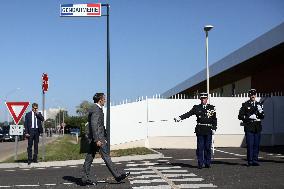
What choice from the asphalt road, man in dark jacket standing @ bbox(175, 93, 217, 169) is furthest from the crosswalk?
man in dark jacket standing @ bbox(175, 93, 217, 169)

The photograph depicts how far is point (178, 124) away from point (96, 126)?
37.0 feet

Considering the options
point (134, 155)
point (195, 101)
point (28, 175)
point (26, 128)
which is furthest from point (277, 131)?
point (28, 175)

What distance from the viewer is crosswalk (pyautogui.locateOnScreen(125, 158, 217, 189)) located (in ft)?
26.9

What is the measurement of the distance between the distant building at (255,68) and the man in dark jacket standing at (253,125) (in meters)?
9.18

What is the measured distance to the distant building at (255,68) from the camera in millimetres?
21389

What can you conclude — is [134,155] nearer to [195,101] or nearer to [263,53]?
[195,101]

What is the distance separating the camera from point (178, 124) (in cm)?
1952

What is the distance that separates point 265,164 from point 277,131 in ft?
28.6

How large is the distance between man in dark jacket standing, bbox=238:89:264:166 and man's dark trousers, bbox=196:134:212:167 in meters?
0.98

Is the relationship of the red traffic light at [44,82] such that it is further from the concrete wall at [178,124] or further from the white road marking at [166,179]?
the white road marking at [166,179]

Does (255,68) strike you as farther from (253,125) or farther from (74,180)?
(74,180)

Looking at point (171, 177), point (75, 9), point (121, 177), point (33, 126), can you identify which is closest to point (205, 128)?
point (171, 177)

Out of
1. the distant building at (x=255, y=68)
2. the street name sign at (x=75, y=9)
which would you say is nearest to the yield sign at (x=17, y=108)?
the street name sign at (x=75, y=9)

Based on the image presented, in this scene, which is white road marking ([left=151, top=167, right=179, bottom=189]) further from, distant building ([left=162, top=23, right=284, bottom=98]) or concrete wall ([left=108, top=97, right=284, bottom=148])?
distant building ([left=162, top=23, right=284, bottom=98])
